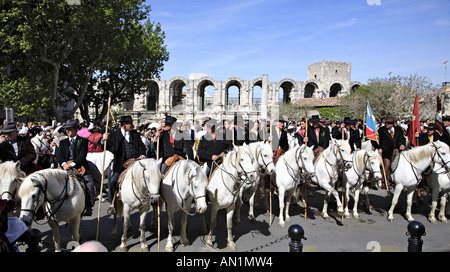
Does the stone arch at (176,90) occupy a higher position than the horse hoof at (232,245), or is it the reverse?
the stone arch at (176,90)

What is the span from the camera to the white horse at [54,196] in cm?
416

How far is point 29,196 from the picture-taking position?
415cm

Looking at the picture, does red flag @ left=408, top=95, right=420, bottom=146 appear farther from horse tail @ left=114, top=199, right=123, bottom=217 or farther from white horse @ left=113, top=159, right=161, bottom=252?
horse tail @ left=114, top=199, right=123, bottom=217

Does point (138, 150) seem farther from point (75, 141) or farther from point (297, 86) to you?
point (297, 86)

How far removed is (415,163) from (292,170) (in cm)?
332

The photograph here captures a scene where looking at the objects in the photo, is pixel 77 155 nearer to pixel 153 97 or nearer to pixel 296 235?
pixel 296 235

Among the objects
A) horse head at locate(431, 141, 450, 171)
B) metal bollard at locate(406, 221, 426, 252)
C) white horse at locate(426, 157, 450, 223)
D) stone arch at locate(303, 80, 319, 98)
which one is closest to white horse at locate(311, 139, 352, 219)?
horse head at locate(431, 141, 450, 171)

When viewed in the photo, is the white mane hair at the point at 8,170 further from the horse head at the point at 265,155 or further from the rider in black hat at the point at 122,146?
the horse head at the point at 265,155

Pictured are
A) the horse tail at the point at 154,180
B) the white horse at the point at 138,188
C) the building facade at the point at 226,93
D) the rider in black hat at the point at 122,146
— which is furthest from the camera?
the building facade at the point at 226,93

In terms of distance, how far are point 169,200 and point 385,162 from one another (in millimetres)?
6559

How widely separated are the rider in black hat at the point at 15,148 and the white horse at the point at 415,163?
9233 mm

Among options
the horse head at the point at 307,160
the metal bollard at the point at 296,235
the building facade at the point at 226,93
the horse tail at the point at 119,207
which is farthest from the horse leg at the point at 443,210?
the building facade at the point at 226,93

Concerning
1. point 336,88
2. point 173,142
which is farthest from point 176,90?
point 173,142
